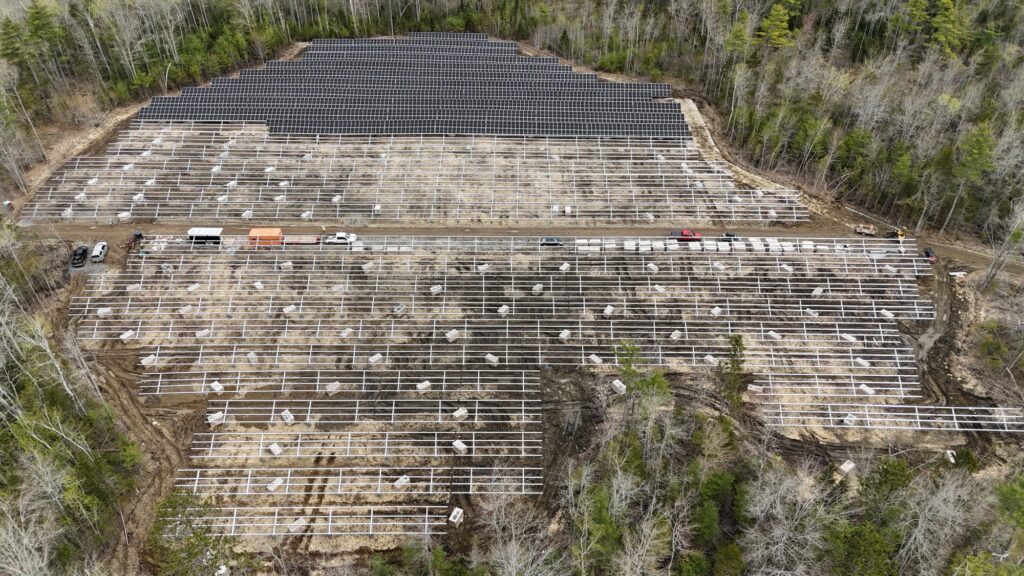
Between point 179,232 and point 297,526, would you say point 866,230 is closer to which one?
point 297,526

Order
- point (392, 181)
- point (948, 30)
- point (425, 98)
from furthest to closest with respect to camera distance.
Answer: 1. point (948, 30)
2. point (425, 98)
3. point (392, 181)

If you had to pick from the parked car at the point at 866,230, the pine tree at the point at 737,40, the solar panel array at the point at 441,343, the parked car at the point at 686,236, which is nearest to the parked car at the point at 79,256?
the solar panel array at the point at 441,343

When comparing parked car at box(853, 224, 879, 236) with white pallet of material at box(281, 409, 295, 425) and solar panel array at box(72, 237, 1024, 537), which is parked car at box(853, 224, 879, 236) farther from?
white pallet of material at box(281, 409, 295, 425)

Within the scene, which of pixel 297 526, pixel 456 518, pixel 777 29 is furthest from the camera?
pixel 777 29

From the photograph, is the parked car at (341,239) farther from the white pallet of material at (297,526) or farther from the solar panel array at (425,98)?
the white pallet of material at (297,526)

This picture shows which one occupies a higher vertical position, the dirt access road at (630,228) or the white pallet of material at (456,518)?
the dirt access road at (630,228)

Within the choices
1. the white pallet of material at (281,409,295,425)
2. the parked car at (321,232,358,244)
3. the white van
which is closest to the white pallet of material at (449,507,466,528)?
the white pallet of material at (281,409,295,425)

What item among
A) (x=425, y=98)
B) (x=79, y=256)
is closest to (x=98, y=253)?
(x=79, y=256)
